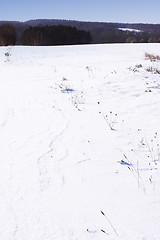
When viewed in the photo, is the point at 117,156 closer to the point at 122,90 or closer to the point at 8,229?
the point at 8,229

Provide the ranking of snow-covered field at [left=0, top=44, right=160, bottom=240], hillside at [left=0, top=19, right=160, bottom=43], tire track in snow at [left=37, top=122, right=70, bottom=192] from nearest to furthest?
snow-covered field at [left=0, top=44, right=160, bottom=240] < tire track in snow at [left=37, top=122, right=70, bottom=192] < hillside at [left=0, top=19, right=160, bottom=43]

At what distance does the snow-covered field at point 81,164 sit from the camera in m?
1.82

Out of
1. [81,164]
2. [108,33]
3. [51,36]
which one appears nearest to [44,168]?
[81,164]

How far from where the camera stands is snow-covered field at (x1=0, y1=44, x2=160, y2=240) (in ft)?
5.98

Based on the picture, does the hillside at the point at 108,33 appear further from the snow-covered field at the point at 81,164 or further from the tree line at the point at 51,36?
the snow-covered field at the point at 81,164

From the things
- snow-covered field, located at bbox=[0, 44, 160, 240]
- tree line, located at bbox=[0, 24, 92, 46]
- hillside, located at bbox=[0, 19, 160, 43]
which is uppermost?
hillside, located at bbox=[0, 19, 160, 43]

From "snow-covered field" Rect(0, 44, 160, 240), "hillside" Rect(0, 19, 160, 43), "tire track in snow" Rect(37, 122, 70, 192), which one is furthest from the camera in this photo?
"hillside" Rect(0, 19, 160, 43)

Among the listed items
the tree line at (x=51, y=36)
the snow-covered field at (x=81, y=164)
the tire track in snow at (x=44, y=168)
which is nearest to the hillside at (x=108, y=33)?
the tree line at (x=51, y=36)

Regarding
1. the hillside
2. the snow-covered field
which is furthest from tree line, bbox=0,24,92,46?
the snow-covered field

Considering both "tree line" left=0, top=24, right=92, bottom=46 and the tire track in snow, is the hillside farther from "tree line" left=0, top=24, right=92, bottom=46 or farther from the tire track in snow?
the tire track in snow

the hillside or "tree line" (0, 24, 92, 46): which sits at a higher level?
the hillside

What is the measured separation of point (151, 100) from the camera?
15.6 ft

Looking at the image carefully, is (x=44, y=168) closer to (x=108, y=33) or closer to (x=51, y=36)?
(x=51, y=36)

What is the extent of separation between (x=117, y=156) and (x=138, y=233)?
1.22 metres
